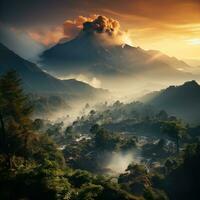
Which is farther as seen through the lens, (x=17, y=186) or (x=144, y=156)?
(x=144, y=156)

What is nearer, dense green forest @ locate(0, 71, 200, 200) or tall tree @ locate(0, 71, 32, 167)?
dense green forest @ locate(0, 71, 200, 200)

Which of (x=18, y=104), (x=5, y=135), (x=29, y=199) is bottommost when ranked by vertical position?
(x=29, y=199)

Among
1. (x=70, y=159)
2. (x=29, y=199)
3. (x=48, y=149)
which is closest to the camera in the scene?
(x=29, y=199)

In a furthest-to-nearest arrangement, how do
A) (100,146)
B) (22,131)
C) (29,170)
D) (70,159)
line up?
1. (100,146)
2. (70,159)
3. (22,131)
4. (29,170)

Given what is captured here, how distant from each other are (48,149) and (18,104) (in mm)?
33154

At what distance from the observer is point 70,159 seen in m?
119

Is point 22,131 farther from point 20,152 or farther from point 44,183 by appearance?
point 44,183

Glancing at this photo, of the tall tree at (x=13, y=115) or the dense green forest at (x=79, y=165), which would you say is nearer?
the dense green forest at (x=79, y=165)

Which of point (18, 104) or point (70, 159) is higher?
point (18, 104)

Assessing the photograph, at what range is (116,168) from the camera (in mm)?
118875

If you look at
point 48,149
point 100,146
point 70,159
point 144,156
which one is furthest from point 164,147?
point 48,149

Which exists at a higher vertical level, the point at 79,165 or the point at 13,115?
the point at 13,115

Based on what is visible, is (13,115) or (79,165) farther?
(79,165)

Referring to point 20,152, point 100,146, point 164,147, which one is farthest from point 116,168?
point 20,152
